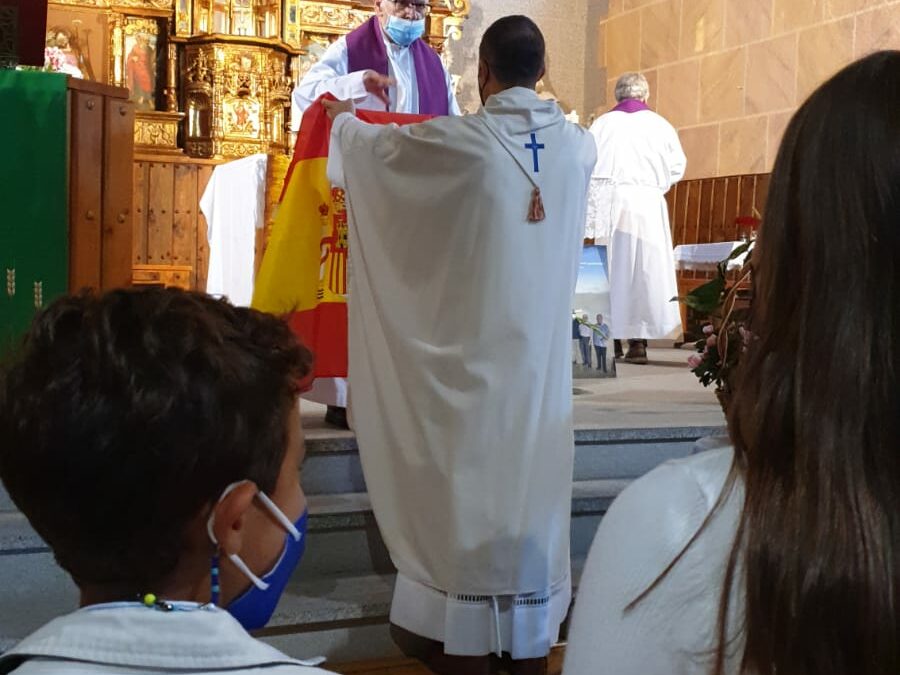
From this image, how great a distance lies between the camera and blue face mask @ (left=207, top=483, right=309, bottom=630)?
1256 millimetres

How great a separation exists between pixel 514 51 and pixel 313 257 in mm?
1184

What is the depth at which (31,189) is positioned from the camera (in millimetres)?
4027

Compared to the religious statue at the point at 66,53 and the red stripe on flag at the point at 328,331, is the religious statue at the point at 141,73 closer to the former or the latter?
the religious statue at the point at 66,53

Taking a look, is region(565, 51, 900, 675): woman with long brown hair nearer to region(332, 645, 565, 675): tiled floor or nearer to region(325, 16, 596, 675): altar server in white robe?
region(325, 16, 596, 675): altar server in white robe

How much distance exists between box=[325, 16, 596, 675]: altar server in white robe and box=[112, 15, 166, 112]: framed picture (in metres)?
5.54


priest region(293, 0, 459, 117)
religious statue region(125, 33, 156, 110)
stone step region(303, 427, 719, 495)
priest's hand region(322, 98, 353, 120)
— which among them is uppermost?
religious statue region(125, 33, 156, 110)

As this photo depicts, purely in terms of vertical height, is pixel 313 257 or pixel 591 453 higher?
pixel 313 257

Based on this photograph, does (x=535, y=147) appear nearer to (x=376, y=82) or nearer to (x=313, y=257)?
(x=313, y=257)

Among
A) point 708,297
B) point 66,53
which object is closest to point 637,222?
point 708,297

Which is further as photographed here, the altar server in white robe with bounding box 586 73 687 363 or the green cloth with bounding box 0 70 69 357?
the altar server in white robe with bounding box 586 73 687 363

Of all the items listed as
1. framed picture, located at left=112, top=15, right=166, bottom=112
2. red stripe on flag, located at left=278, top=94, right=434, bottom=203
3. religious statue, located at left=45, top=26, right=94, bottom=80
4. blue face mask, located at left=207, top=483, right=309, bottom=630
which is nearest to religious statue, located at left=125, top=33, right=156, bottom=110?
framed picture, located at left=112, top=15, right=166, bottom=112

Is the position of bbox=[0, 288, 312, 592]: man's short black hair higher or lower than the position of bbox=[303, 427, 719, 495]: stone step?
higher

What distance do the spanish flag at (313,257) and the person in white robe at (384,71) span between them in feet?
1.44

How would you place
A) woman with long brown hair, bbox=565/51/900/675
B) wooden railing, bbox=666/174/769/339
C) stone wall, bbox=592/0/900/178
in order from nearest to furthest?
woman with long brown hair, bbox=565/51/900/675 → stone wall, bbox=592/0/900/178 → wooden railing, bbox=666/174/769/339
